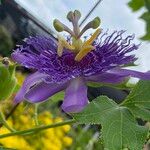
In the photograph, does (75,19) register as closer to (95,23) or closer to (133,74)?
(95,23)

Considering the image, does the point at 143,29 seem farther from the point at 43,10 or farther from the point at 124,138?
the point at 124,138

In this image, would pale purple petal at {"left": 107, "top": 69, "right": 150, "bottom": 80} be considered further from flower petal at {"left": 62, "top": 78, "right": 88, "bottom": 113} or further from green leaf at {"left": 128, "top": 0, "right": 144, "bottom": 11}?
green leaf at {"left": 128, "top": 0, "right": 144, "bottom": 11}

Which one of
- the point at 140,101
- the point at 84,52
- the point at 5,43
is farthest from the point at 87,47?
the point at 5,43

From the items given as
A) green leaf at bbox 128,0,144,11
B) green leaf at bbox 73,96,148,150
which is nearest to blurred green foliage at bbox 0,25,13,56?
green leaf at bbox 128,0,144,11

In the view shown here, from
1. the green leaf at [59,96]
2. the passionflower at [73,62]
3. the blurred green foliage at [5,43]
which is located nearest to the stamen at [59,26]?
the passionflower at [73,62]

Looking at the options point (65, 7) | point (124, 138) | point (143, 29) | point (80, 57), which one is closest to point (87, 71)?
point (80, 57)

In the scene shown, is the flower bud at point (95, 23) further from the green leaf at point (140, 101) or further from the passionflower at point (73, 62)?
the green leaf at point (140, 101)
